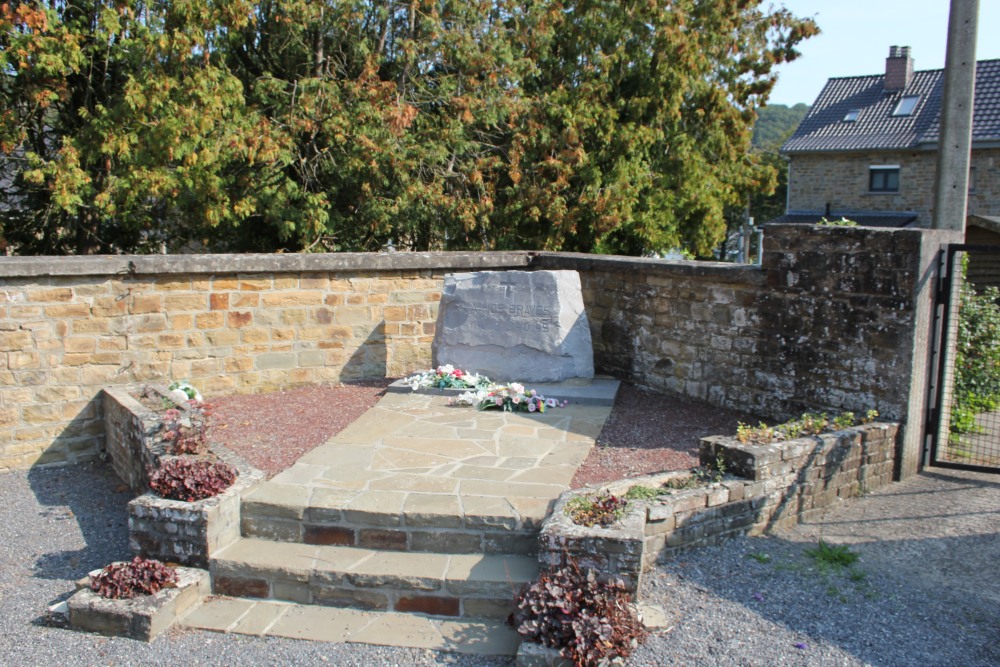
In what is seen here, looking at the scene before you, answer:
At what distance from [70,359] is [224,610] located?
3.50m

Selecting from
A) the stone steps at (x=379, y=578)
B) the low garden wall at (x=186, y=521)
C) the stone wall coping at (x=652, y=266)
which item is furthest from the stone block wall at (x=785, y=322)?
the low garden wall at (x=186, y=521)

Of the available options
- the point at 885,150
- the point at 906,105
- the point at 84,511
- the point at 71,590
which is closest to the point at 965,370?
the point at 71,590

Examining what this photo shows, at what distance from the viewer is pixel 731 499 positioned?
5047mm

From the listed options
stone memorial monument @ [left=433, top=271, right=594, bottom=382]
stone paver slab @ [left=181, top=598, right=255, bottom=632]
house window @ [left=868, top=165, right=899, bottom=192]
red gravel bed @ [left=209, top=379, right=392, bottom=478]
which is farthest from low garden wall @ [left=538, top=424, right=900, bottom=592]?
house window @ [left=868, top=165, right=899, bottom=192]

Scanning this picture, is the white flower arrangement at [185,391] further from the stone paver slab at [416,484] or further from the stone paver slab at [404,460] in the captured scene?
the stone paver slab at [416,484]

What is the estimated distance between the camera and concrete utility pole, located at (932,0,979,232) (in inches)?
297

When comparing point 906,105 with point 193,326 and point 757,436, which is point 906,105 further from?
point 193,326

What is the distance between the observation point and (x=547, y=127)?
1231 centimetres

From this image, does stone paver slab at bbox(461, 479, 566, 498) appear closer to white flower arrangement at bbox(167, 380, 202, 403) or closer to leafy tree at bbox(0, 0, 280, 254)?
white flower arrangement at bbox(167, 380, 202, 403)

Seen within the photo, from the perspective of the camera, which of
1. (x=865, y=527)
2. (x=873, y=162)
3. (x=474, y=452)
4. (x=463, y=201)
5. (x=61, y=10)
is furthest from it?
(x=873, y=162)

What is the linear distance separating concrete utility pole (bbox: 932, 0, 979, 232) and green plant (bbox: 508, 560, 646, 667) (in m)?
5.52

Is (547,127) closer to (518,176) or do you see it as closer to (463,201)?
(518,176)

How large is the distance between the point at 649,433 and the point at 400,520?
8.48ft

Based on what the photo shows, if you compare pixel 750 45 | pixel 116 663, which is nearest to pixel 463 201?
pixel 750 45
